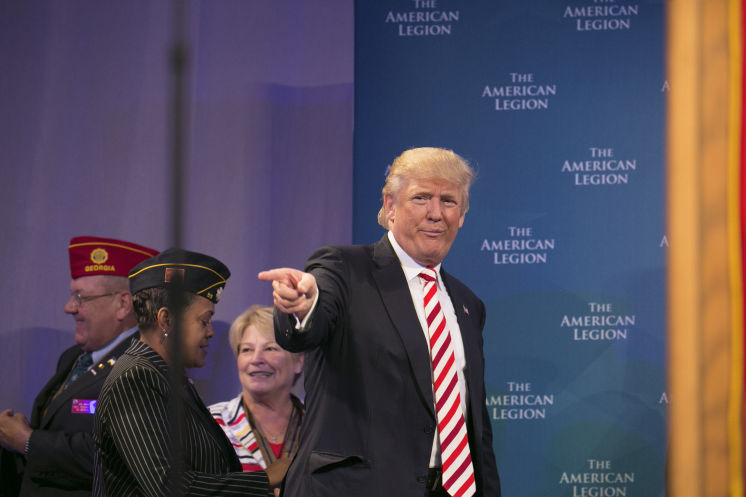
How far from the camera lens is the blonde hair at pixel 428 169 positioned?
234 centimetres

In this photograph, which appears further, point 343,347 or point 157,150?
point 157,150

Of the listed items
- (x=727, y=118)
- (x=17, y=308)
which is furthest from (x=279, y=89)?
(x=727, y=118)

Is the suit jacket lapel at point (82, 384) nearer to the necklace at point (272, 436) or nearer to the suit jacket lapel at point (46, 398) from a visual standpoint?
the suit jacket lapel at point (46, 398)

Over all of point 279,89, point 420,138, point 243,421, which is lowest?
point 243,421

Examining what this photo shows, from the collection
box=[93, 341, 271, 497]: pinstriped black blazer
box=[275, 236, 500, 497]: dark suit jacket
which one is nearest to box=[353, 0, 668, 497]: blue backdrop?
box=[275, 236, 500, 497]: dark suit jacket

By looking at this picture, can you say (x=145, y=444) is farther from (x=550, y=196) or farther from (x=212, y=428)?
(x=550, y=196)

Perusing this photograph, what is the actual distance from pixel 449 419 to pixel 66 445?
5.44 feet

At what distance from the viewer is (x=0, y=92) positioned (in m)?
4.06

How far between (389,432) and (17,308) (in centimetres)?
261

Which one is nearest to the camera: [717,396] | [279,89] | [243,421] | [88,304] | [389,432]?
[717,396]

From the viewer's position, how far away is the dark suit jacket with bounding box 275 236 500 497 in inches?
78.9

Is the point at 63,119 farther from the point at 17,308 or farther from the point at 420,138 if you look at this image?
the point at 420,138

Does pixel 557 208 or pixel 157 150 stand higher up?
pixel 157 150

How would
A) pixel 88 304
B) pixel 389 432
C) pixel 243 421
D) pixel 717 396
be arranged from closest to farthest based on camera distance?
pixel 717 396 < pixel 389 432 < pixel 243 421 < pixel 88 304
